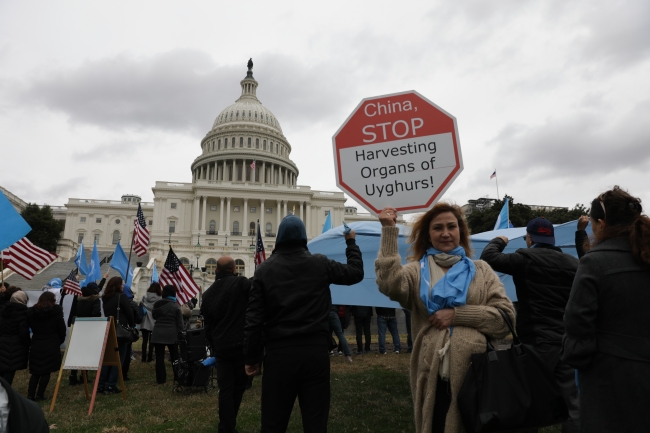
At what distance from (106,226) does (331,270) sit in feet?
326

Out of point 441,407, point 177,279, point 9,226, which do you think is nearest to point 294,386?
point 441,407

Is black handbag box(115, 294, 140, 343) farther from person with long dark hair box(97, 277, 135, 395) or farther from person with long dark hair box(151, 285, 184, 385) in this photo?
person with long dark hair box(151, 285, 184, 385)

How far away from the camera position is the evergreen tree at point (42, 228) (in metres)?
60.8

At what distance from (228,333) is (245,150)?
91048mm

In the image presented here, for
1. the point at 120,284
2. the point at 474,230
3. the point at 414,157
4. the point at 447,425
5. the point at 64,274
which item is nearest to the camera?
the point at 447,425

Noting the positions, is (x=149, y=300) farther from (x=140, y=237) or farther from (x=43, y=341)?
(x=140, y=237)

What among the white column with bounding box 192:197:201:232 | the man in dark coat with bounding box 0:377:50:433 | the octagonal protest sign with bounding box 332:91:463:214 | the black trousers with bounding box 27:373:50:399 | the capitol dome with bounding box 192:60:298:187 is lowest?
the black trousers with bounding box 27:373:50:399

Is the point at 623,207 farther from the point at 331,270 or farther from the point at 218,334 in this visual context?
the point at 218,334

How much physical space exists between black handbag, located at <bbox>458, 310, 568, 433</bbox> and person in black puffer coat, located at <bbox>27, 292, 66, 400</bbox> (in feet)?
25.1

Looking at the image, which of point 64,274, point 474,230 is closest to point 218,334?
point 64,274

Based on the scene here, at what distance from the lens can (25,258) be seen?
13.3 metres

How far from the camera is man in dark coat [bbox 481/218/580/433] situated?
4.23m

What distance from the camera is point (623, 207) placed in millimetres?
3070

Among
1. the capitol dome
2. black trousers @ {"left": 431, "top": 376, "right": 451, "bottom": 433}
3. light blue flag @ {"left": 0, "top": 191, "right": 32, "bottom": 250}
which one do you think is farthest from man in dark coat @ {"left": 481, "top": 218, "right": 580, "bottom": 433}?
the capitol dome
